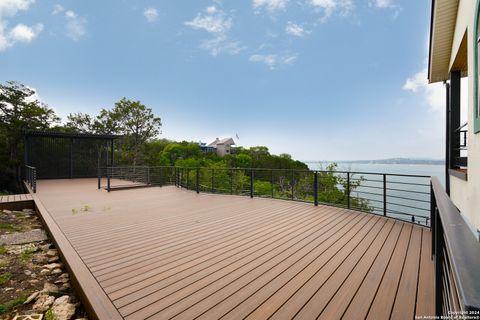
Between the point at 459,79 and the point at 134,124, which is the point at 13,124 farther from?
the point at 459,79

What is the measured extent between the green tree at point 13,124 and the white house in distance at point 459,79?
1583 cm

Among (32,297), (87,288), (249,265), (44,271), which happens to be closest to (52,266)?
(44,271)

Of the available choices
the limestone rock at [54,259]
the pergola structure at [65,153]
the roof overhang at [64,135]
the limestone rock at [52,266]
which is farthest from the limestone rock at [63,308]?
the pergola structure at [65,153]

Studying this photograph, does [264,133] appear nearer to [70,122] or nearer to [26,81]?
[70,122]

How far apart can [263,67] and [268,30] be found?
3.08 metres

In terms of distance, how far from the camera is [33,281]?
2416mm

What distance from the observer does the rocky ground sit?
1929 mm

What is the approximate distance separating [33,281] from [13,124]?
13920mm

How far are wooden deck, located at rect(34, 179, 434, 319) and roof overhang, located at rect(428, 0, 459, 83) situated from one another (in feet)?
10.3

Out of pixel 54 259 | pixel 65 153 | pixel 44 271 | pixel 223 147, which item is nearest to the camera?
pixel 44 271

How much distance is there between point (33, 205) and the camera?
5980mm

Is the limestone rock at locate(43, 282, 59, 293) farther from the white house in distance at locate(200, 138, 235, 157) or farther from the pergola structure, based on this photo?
the white house in distance at locate(200, 138, 235, 157)

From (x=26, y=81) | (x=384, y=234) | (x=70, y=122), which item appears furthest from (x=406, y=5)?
(x=70, y=122)

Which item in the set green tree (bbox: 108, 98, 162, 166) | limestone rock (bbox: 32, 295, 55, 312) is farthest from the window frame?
green tree (bbox: 108, 98, 162, 166)
